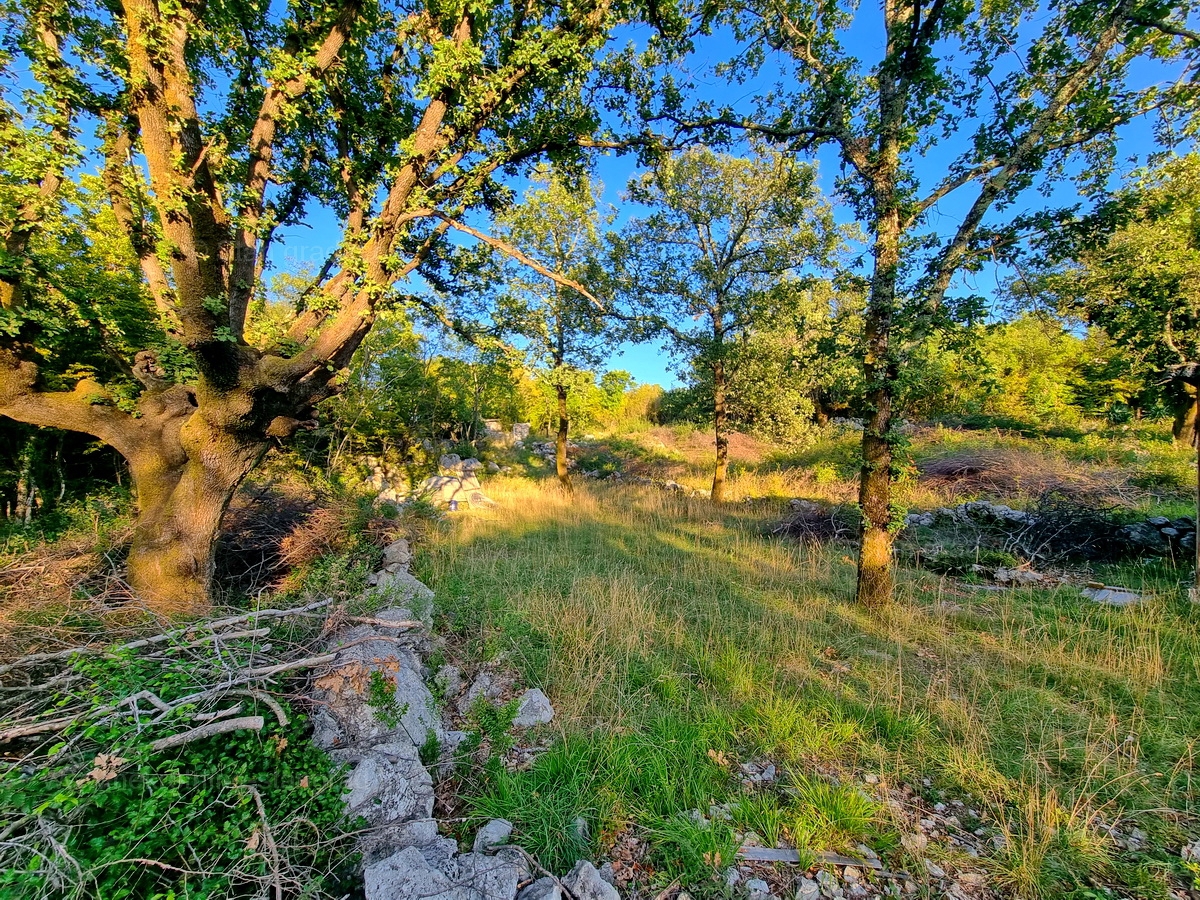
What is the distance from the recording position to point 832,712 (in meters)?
3.07

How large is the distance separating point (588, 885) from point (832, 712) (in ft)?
7.11

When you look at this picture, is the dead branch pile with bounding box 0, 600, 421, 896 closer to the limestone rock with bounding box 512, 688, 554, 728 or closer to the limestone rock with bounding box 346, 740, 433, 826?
the limestone rock with bounding box 346, 740, 433, 826

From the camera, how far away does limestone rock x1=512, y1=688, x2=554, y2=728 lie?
9.93 ft

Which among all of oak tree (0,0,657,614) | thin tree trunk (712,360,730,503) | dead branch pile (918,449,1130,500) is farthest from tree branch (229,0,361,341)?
dead branch pile (918,449,1130,500)

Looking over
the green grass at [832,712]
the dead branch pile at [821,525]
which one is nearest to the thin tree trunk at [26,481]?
the green grass at [832,712]

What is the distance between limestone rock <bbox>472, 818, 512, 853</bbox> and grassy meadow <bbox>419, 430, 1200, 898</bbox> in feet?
0.38

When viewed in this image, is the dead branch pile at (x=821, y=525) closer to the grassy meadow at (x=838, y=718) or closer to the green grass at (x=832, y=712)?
the grassy meadow at (x=838, y=718)

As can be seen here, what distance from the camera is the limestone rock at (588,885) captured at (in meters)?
1.79

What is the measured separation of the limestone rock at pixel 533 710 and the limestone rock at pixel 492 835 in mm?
803

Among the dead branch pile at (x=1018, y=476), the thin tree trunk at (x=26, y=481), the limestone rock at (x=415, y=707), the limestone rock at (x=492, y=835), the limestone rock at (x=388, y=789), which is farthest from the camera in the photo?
the dead branch pile at (x=1018, y=476)

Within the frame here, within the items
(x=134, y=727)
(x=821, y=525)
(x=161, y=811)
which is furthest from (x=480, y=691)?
(x=821, y=525)

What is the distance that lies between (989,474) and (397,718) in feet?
42.5

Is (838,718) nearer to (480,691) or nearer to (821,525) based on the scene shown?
(480,691)

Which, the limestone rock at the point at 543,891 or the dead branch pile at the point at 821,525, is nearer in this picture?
the limestone rock at the point at 543,891
